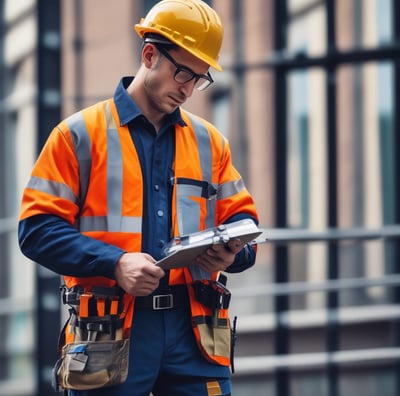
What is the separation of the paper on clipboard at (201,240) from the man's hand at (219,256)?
0.02m

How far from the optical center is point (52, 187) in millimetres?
3043

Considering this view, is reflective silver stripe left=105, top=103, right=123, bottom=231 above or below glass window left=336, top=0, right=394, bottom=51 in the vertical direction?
below

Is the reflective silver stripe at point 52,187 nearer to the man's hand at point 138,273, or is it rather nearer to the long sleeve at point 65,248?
the long sleeve at point 65,248

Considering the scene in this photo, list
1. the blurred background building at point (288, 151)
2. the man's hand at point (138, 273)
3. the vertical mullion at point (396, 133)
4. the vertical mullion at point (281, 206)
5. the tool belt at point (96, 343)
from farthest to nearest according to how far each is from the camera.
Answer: the vertical mullion at point (396, 133) < the vertical mullion at point (281, 206) < the blurred background building at point (288, 151) < the tool belt at point (96, 343) < the man's hand at point (138, 273)

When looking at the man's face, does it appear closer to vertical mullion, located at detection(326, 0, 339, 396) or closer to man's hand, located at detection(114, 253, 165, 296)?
man's hand, located at detection(114, 253, 165, 296)

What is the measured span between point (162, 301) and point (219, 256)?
0.64 ft

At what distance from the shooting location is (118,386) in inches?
121

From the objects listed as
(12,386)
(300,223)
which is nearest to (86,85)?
(300,223)

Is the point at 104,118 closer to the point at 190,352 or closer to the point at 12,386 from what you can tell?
the point at 190,352

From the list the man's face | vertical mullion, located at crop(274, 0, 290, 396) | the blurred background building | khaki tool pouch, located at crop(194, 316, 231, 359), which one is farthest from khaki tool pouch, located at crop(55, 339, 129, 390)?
vertical mullion, located at crop(274, 0, 290, 396)

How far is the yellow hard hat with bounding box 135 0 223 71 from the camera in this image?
3.11 m

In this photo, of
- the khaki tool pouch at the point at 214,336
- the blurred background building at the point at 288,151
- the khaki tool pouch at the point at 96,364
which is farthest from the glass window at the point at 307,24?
the khaki tool pouch at the point at 96,364

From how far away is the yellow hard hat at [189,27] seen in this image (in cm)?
311

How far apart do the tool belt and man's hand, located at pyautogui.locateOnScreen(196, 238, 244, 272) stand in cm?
→ 23
